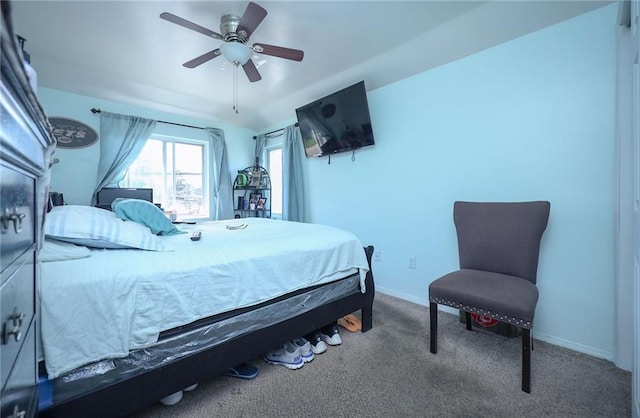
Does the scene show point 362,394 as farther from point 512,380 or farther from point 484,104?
point 484,104

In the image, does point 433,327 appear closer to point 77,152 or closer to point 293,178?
point 293,178

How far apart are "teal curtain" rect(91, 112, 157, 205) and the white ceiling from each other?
0.29 m

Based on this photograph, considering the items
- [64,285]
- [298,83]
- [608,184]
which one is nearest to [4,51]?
[64,285]

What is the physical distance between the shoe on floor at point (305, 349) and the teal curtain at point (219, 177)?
126 inches

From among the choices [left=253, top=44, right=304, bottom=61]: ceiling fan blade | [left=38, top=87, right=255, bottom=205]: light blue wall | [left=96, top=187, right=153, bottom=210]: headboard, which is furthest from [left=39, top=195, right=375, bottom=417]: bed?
[left=38, top=87, right=255, bottom=205]: light blue wall

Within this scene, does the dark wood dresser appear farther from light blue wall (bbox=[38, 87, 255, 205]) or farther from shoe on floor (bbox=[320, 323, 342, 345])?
light blue wall (bbox=[38, 87, 255, 205])

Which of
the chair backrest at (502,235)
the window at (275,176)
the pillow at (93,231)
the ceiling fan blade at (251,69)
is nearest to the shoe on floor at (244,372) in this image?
the pillow at (93,231)

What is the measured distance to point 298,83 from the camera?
3.37 m

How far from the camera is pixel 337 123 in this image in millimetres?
3268

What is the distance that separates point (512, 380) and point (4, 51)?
2.31 meters

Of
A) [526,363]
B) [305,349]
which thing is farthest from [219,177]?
[526,363]

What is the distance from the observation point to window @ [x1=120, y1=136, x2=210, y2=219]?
3996 mm

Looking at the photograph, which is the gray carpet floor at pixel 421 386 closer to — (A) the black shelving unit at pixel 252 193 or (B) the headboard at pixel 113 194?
(B) the headboard at pixel 113 194

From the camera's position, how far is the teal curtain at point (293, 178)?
407 cm
